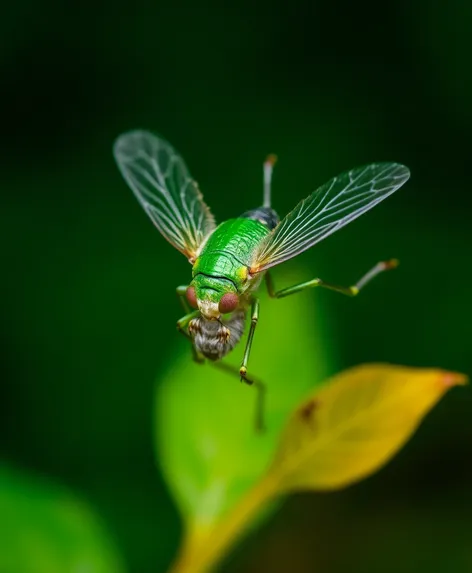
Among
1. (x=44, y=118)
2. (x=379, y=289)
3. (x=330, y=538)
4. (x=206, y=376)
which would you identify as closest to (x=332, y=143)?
(x=379, y=289)

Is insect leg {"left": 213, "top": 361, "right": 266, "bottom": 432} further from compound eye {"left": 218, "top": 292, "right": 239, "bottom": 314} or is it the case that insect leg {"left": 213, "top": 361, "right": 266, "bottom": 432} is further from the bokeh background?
the bokeh background

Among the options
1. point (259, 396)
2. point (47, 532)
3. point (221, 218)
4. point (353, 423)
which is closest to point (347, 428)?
point (353, 423)

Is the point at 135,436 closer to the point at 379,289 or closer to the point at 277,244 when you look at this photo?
the point at 379,289

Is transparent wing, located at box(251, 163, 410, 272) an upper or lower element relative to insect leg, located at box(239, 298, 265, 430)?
upper

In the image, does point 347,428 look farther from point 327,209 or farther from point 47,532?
point 47,532

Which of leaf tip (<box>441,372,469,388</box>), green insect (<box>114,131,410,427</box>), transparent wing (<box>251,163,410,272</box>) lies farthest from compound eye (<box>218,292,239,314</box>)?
leaf tip (<box>441,372,469,388</box>)

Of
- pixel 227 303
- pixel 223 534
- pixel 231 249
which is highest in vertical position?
pixel 231 249

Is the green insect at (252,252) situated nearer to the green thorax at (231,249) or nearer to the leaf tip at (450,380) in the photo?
the green thorax at (231,249)
